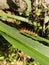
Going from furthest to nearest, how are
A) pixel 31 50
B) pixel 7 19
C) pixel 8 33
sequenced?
pixel 7 19 < pixel 8 33 < pixel 31 50

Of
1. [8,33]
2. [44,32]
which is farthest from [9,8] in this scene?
[8,33]

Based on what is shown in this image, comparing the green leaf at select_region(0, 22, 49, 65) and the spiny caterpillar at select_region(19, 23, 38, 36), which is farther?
the spiny caterpillar at select_region(19, 23, 38, 36)

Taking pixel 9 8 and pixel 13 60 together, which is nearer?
pixel 13 60

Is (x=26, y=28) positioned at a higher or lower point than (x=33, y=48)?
lower

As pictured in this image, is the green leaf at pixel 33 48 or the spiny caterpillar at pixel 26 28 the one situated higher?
the green leaf at pixel 33 48

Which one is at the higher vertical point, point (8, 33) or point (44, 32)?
point (8, 33)

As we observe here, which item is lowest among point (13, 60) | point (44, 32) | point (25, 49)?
point (13, 60)

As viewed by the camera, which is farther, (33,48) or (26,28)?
(26,28)

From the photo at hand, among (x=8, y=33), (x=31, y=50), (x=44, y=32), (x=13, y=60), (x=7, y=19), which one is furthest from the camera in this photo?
(x=7, y=19)

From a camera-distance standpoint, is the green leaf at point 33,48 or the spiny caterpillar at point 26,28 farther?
the spiny caterpillar at point 26,28

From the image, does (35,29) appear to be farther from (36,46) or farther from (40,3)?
(36,46)

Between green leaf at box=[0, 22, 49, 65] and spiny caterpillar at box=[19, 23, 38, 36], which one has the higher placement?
green leaf at box=[0, 22, 49, 65]
